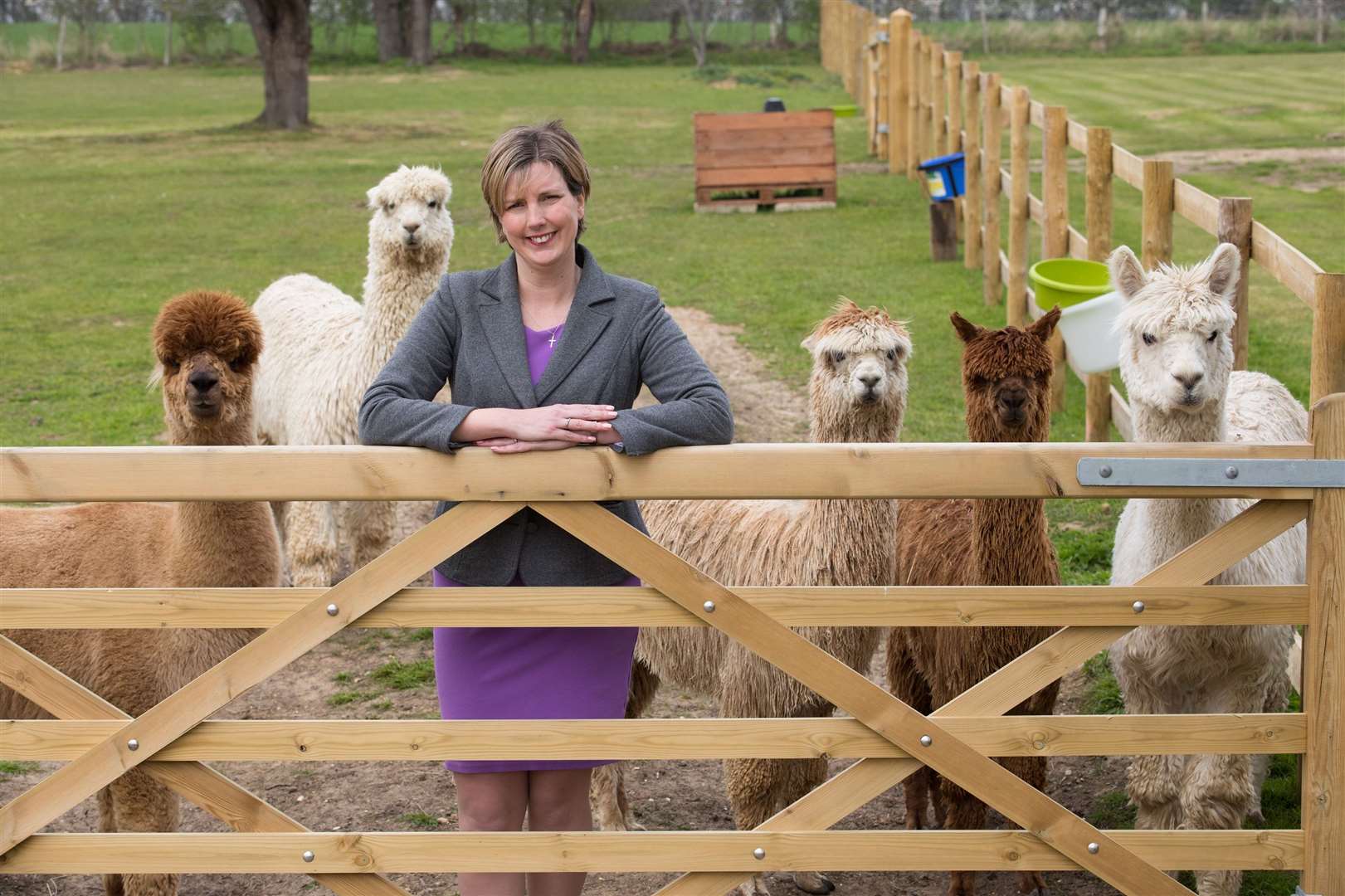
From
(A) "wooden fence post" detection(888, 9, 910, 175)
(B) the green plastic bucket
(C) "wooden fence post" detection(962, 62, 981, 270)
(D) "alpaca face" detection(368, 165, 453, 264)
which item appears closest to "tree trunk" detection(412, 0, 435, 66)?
(A) "wooden fence post" detection(888, 9, 910, 175)

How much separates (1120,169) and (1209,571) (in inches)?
211

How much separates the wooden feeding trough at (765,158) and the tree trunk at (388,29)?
96.4ft

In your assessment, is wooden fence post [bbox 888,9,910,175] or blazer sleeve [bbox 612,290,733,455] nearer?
blazer sleeve [bbox 612,290,733,455]

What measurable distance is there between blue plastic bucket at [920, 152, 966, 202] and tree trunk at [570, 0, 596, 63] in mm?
32425

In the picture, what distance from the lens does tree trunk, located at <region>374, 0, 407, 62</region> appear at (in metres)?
44.0

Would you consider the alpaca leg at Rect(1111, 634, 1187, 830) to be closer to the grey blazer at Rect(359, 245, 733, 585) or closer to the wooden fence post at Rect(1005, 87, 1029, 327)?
the grey blazer at Rect(359, 245, 733, 585)

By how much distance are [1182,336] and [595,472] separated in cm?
206

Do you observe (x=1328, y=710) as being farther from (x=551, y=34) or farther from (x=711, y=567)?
(x=551, y=34)

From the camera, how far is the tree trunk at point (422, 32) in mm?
41719

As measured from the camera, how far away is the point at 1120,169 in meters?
7.64

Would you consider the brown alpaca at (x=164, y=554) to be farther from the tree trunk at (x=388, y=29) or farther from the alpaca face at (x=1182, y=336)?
the tree trunk at (x=388, y=29)

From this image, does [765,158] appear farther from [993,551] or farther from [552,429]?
[552,429]

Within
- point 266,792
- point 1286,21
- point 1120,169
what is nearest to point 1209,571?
point 266,792

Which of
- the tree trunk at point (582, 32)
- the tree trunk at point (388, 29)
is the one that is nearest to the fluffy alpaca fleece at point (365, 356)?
the tree trunk at point (582, 32)
